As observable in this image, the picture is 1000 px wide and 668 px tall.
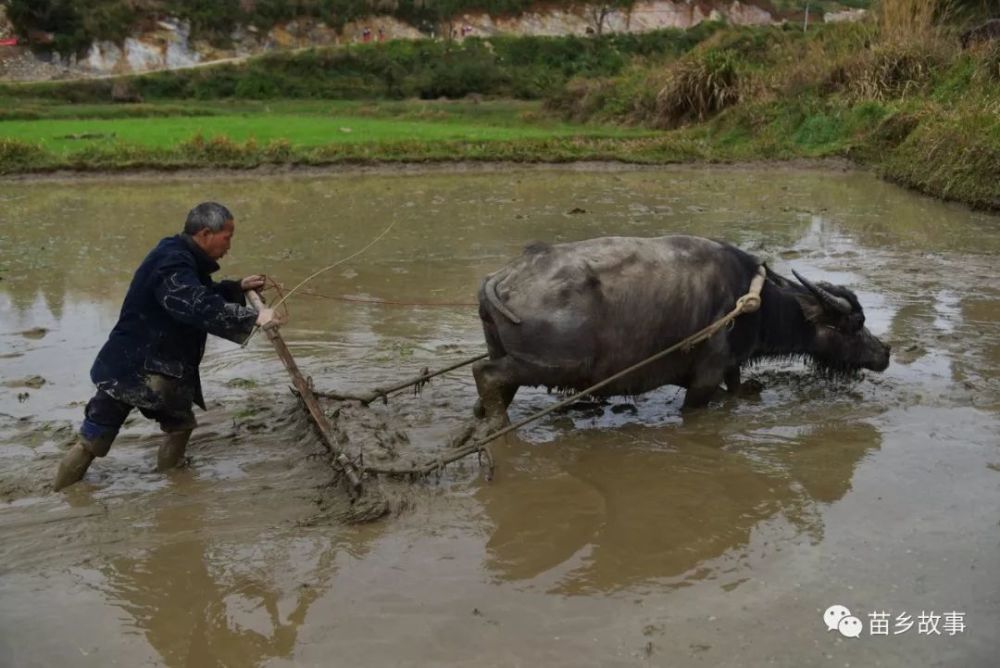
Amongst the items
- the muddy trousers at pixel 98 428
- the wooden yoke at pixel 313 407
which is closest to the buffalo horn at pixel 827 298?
the wooden yoke at pixel 313 407

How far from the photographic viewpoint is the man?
354cm

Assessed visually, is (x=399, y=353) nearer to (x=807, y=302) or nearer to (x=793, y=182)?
(x=807, y=302)

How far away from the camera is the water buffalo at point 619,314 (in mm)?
4012

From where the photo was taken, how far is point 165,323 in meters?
3.69

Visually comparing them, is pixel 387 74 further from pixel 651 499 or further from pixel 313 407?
pixel 651 499

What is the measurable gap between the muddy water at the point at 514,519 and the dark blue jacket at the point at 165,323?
43 cm

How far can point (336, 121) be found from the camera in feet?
61.8

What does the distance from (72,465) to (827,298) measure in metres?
3.40

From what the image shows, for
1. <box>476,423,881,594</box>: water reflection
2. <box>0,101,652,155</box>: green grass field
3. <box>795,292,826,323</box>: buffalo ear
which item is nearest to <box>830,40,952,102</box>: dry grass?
<box>0,101,652,155</box>: green grass field

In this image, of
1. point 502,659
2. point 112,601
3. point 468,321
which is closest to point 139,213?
point 468,321

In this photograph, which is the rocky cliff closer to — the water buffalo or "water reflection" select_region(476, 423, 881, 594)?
the water buffalo

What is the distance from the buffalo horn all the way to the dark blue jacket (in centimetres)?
256

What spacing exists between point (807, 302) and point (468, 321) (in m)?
2.22

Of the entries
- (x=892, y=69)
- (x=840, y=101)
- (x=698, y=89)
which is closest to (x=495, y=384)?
(x=840, y=101)
